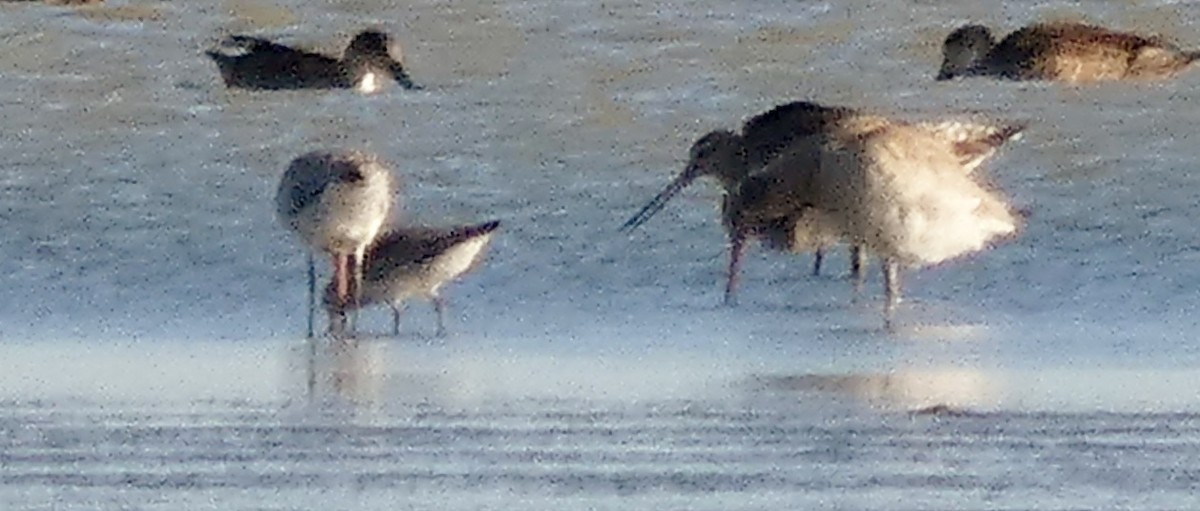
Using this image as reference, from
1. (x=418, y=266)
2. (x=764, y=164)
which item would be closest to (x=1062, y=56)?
(x=764, y=164)

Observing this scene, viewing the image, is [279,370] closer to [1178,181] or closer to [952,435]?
[952,435]

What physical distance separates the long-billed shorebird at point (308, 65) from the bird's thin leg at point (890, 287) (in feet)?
9.95

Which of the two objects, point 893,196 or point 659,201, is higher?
point 659,201

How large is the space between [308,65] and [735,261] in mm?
4328

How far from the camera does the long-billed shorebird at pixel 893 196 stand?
9219 millimetres

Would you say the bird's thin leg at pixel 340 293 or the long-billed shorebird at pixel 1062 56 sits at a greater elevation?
the long-billed shorebird at pixel 1062 56

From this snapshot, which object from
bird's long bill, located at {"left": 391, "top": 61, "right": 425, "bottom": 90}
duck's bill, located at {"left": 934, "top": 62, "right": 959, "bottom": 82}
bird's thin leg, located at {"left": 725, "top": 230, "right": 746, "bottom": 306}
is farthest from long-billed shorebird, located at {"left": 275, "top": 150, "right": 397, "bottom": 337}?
duck's bill, located at {"left": 934, "top": 62, "right": 959, "bottom": 82}

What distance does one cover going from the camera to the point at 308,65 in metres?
13.6

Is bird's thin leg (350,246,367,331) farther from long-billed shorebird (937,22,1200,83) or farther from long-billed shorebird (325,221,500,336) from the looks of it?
long-billed shorebird (937,22,1200,83)

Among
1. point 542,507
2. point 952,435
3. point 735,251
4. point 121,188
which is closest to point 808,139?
point 735,251

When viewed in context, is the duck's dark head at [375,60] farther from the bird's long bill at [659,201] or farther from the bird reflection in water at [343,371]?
the bird reflection in water at [343,371]

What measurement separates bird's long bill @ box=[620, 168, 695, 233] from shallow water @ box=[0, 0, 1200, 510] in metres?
0.08

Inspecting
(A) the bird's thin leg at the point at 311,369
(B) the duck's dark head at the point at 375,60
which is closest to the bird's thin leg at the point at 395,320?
(A) the bird's thin leg at the point at 311,369

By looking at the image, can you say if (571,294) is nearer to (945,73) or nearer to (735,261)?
(735,261)
